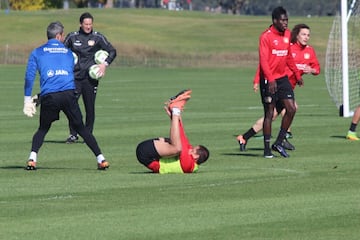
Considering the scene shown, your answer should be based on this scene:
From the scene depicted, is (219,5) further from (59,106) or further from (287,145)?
(59,106)

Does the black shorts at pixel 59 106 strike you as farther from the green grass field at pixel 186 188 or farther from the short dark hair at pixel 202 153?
the short dark hair at pixel 202 153

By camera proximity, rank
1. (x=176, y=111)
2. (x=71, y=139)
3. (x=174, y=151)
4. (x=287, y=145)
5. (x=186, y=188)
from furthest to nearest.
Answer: (x=71, y=139) < (x=287, y=145) < (x=176, y=111) < (x=174, y=151) < (x=186, y=188)

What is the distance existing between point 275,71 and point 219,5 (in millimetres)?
141175

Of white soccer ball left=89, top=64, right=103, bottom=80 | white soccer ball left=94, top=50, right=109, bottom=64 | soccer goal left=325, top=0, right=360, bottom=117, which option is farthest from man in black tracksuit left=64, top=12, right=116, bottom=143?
soccer goal left=325, top=0, right=360, bottom=117

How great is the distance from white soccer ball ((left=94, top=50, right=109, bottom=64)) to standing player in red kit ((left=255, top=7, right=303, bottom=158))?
3.40 metres

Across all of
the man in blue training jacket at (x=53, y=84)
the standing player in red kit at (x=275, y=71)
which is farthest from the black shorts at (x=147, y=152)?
the standing player in red kit at (x=275, y=71)

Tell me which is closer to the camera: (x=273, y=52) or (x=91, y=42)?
(x=273, y=52)

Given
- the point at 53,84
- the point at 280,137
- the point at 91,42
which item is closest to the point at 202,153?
the point at 53,84

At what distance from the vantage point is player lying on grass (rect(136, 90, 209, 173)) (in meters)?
16.4

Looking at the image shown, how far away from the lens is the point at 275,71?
19.8 meters

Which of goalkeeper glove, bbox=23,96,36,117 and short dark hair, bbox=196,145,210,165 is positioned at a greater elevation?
goalkeeper glove, bbox=23,96,36,117

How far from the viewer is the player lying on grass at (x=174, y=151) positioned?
16391mm

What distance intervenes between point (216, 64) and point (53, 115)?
58.5 metres

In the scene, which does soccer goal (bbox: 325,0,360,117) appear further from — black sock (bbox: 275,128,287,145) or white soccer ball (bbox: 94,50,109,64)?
black sock (bbox: 275,128,287,145)
